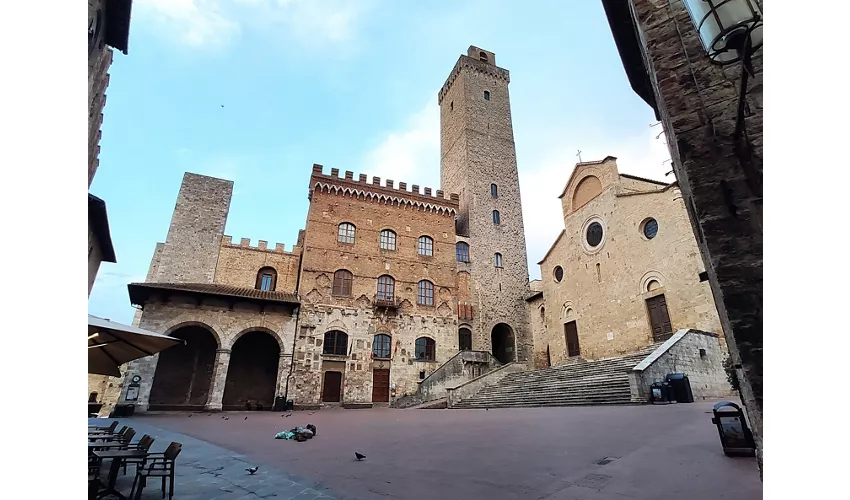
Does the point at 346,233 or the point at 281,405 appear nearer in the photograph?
the point at 281,405

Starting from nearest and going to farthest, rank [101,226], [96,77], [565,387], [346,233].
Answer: [96,77], [101,226], [565,387], [346,233]

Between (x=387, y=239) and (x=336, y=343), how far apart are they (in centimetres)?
685

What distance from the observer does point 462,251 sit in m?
25.7

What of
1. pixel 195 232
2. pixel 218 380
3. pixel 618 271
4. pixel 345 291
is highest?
pixel 195 232

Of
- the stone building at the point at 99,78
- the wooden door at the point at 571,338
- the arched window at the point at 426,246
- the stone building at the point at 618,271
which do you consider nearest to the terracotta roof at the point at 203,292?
the stone building at the point at 99,78

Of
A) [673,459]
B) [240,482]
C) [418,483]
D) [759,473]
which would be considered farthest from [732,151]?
[240,482]

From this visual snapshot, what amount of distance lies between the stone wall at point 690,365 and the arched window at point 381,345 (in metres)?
12.5

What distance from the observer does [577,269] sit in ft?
73.9

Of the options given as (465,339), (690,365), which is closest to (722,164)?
(690,365)

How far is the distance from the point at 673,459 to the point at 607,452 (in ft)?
2.74

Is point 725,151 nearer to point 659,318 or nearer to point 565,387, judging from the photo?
point 565,387
